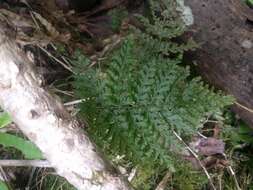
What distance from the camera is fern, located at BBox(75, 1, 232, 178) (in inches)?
64.6

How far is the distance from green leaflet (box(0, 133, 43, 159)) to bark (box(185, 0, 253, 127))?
828 mm

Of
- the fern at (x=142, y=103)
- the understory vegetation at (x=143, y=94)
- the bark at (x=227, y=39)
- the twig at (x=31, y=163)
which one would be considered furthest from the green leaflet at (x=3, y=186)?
the bark at (x=227, y=39)

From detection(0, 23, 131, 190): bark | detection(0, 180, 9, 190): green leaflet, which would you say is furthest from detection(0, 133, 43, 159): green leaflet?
detection(0, 23, 131, 190): bark

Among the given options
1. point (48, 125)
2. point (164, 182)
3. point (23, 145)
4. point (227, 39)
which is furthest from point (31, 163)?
point (227, 39)

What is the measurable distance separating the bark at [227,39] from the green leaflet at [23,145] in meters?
0.83

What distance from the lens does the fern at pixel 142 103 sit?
5.38 ft

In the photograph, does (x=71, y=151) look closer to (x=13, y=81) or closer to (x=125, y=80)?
(x=13, y=81)

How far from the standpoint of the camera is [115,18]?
6.28ft

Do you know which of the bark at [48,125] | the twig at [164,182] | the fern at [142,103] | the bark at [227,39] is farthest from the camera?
the twig at [164,182]

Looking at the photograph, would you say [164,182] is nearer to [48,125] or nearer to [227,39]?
[227,39]

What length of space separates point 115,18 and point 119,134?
1.90ft

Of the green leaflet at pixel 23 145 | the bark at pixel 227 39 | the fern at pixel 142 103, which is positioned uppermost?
the bark at pixel 227 39

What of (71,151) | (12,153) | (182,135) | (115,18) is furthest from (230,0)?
(12,153)

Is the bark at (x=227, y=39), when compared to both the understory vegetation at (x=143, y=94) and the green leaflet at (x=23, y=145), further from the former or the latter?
the green leaflet at (x=23, y=145)
